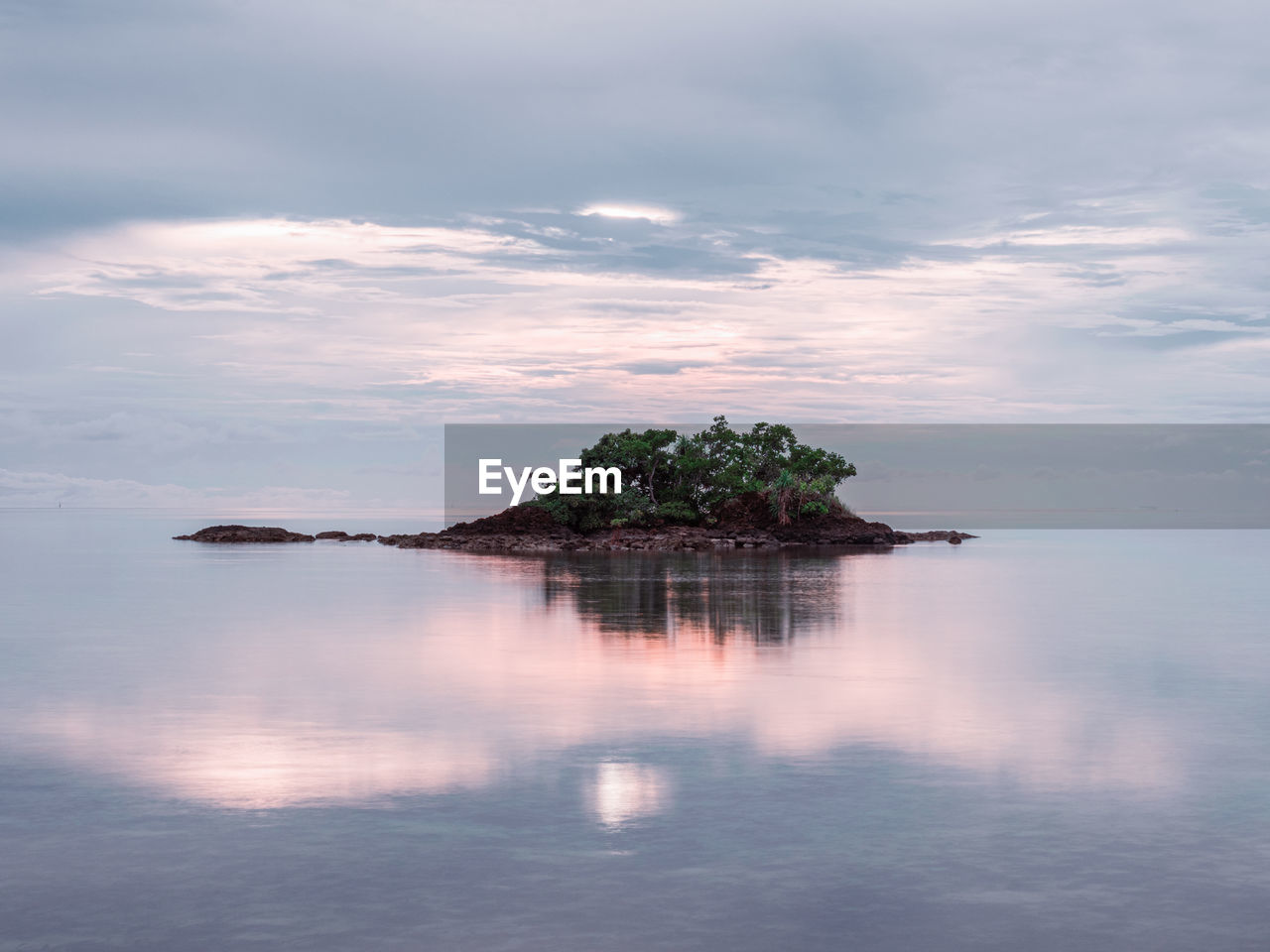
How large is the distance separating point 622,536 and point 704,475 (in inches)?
458

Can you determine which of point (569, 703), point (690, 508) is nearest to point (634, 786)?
point (569, 703)

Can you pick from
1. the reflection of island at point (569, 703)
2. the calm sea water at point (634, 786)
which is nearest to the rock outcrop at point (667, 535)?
the reflection of island at point (569, 703)

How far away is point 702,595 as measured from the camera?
34781 mm

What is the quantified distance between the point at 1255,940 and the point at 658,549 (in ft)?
235

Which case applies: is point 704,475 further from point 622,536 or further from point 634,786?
point 634,786

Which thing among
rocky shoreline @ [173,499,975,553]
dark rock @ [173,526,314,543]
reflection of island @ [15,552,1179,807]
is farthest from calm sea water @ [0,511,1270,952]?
dark rock @ [173,526,314,543]

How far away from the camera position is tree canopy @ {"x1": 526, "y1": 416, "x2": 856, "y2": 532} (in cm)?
8806

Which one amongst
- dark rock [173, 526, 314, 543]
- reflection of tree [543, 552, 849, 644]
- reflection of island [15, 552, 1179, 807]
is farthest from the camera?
dark rock [173, 526, 314, 543]

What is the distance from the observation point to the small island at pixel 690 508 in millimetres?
85250

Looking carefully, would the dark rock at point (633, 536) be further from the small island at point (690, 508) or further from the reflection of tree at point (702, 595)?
the reflection of tree at point (702, 595)

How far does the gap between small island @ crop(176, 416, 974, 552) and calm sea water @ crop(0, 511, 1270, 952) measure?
59023 millimetres

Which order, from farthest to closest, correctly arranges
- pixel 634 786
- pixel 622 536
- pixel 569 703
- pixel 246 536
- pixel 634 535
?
pixel 246 536 < pixel 634 535 < pixel 622 536 < pixel 569 703 < pixel 634 786

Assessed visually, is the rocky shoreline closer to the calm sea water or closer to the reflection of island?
the reflection of island

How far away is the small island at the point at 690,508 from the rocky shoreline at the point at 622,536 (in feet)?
0.31
